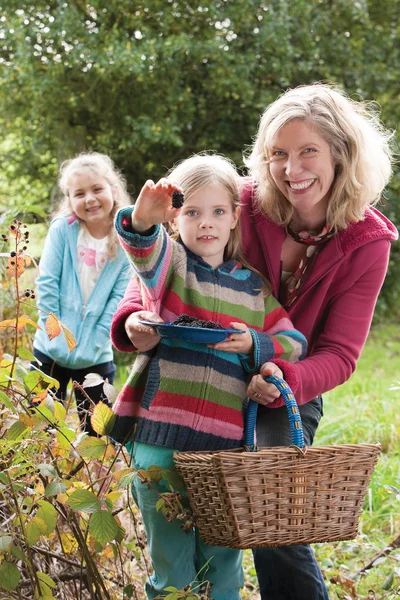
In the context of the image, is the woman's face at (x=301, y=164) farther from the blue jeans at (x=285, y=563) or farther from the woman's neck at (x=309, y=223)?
the blue jeans at (x=285, y=563)

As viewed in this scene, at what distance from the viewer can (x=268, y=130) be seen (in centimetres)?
247

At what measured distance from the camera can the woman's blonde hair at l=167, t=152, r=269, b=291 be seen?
2326mm

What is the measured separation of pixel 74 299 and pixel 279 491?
238 centimetres

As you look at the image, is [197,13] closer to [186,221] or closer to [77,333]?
[77,333]

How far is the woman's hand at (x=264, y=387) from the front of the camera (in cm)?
215

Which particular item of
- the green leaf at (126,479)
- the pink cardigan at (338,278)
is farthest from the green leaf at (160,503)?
the pink cardigan at (338,278)

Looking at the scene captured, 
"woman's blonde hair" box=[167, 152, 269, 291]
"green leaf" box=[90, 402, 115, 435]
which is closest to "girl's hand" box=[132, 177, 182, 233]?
"woman's blonde hair" box=[167, 152, 269, 291]

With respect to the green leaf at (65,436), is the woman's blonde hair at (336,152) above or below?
above

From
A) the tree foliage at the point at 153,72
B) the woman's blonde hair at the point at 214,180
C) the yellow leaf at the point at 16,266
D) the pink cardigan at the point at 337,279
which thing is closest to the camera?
the yellow leaf at the point at 16,266

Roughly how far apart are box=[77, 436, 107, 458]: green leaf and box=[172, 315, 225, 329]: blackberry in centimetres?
36

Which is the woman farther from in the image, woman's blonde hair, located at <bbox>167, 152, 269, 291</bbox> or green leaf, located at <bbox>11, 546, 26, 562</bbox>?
green leaf, located at <bbox>11, 546, 26, 562</bbox>

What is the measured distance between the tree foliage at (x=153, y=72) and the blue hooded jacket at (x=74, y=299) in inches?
132

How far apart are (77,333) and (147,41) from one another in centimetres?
428

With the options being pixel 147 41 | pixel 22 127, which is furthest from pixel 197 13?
pixel 22 127
